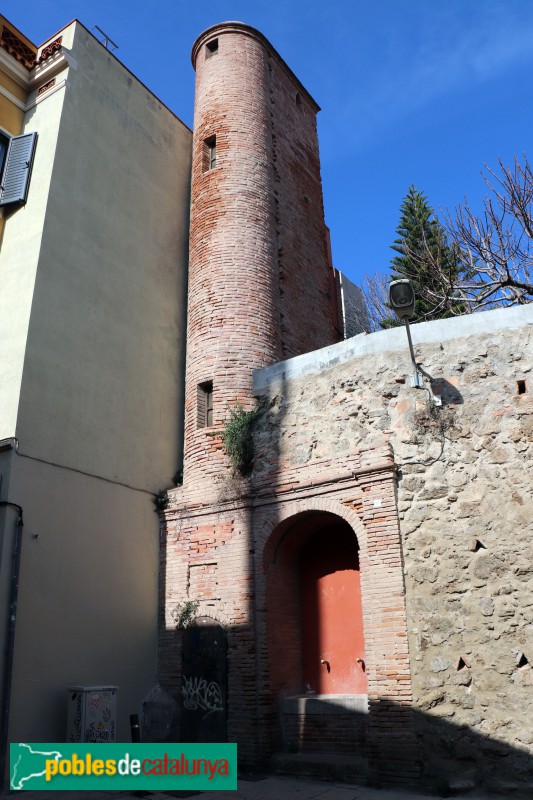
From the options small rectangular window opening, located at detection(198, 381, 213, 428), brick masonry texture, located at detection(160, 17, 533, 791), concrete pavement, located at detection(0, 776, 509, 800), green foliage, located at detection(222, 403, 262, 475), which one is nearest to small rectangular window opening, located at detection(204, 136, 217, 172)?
brick masonry texture, located at detection(160, 17, 533, 791)

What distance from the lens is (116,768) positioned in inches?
293

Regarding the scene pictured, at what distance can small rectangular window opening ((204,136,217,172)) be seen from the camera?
1254 centimetres

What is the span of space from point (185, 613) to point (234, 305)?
4866 millimetres

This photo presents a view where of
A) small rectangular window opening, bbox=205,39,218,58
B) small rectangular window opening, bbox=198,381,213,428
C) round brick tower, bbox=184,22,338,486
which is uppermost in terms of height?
small rectangular window opening, bbox=205,39,218,58

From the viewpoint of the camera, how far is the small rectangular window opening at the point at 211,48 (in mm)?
13438

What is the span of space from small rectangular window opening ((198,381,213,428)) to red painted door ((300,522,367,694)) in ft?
8.04

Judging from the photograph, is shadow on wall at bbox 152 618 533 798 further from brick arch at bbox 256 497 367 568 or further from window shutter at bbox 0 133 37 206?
window shutter at bbox 0 133 37 206

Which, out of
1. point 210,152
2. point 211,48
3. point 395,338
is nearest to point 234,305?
point 395,338

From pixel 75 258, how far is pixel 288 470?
467 centimetres

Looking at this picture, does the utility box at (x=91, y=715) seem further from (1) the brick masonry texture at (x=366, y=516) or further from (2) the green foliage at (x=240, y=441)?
(2) the green foliage at (x=240, y=441)

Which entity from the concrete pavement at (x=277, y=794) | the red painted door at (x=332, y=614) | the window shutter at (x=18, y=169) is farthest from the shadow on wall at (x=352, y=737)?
the window shutter at (x=18, y=169)

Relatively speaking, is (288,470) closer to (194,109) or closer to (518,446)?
(518,446)

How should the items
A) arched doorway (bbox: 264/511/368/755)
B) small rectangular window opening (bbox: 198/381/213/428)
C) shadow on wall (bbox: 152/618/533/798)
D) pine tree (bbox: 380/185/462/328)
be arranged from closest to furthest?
shadow on wall (bbox: 152/618/533/798)
arched doorway (bbox: 264/511/368/755)
small rectangular window opening (bbox: 198/381/213/428)
pine tree (bbox: 380/185/462/328)

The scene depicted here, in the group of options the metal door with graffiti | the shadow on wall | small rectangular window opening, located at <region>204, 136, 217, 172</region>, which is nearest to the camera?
the shadow on wall
